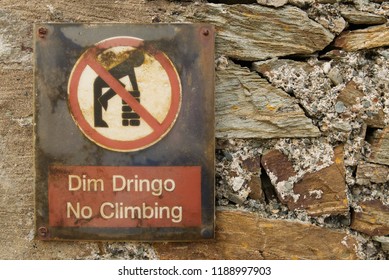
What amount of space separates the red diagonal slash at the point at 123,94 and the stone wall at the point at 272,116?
129 millimetres

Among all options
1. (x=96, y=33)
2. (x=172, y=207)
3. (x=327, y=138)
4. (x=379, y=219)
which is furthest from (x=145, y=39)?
(x=379, y=219)

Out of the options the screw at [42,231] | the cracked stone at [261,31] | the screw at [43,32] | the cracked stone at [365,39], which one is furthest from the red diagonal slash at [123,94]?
the cracked stone at [365,39]

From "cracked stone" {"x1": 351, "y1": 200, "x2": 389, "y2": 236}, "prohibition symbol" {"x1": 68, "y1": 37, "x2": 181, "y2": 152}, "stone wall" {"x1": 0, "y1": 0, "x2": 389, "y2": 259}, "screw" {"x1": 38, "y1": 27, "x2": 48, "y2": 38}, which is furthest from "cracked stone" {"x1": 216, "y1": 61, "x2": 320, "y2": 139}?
"screw" {"x1": 38, "y1": 27, "x2": 48, "y2": 38}

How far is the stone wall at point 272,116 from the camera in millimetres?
1356

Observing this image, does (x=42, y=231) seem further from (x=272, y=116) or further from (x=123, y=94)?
(x=272, y=116)

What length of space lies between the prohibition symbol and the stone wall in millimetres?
102

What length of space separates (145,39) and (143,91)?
13 cm

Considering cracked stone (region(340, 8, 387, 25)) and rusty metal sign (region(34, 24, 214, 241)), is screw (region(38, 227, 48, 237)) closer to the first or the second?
rusty metal sign (region(34, 24, 214, 241))

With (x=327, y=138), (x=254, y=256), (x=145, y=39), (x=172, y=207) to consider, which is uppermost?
(x=145, y=39)

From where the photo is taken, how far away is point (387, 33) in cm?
137

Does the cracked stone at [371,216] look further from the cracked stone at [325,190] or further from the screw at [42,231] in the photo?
the screw at [42,231]

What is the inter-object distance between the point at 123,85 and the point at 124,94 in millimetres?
23

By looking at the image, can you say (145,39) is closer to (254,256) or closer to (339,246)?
(254,256)

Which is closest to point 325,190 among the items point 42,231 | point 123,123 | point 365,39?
point 365,39
